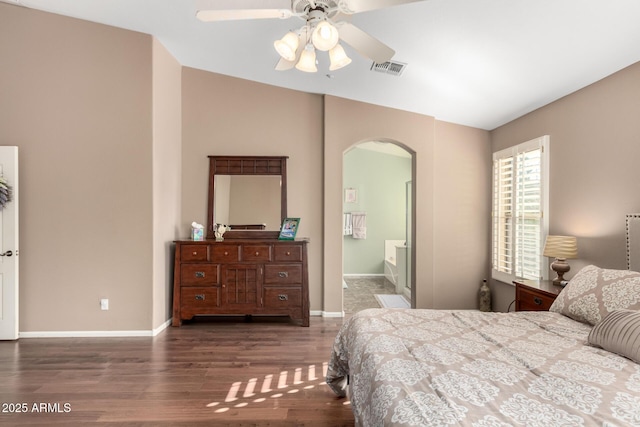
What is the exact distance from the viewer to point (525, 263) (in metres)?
4.02

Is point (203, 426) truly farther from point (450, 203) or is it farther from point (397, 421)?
point (450, 203)

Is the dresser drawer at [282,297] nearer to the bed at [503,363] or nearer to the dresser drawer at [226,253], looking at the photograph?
the dresser drawer at [226,253]

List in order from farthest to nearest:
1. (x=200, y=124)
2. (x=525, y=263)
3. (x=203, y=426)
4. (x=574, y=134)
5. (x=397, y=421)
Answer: (x=200, y=124)
(x=525, y=263)
(x=574, y=134)
(x=203, y=426)
(x=397, y=421)

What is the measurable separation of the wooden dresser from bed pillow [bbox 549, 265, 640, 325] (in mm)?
2654

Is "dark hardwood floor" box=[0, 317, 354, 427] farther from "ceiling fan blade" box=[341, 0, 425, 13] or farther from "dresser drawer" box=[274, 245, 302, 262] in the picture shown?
"ceiling fan blade" box=[341, 0, 425, 13]

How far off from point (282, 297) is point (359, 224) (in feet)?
13.7

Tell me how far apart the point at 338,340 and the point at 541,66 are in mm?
2812

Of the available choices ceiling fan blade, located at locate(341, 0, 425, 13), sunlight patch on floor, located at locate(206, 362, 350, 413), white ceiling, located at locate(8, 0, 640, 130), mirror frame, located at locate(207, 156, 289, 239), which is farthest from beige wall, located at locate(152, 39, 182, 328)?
ceiling fan blade, located at locate(341, 0, 425, 13)

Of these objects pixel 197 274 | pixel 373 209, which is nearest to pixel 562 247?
pixel 197 274

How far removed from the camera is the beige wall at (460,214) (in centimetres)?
487

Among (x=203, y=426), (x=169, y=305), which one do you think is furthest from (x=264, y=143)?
(x=203, y=426)

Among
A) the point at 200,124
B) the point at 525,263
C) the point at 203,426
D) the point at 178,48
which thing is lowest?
the point at 203,426

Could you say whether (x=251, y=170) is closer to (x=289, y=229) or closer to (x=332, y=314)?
(x=289, y=229)

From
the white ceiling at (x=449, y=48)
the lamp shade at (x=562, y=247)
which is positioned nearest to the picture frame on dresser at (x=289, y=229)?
the white ceiling at (x=449, y=48)
